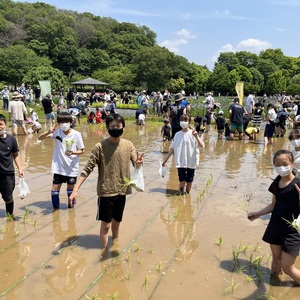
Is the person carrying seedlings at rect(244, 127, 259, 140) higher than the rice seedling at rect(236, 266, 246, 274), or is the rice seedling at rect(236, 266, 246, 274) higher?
the person carrying seedlings at rect(244, 127, 259, 140)

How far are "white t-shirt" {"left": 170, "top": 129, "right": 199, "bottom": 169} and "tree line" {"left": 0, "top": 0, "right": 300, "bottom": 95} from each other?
3690 cm

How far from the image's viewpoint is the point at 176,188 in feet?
23.0

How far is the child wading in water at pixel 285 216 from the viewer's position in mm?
3289

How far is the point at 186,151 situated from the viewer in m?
6.20

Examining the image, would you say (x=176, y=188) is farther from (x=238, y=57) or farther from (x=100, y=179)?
(x=238, y=57)

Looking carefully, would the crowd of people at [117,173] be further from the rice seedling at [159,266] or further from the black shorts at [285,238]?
the rice seedling at [159,266]

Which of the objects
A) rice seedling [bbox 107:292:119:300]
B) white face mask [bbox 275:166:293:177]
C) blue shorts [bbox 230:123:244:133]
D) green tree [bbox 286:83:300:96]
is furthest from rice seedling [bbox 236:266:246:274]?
green tree [bbox 286:83:300:96]

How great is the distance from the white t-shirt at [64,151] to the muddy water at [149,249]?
0.70 m

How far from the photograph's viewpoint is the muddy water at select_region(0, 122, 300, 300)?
3.38 m

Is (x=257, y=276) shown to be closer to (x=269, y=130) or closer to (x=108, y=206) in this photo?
(x=108, y=206)

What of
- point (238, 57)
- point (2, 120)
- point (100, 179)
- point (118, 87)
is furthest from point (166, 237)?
point (238, 57)

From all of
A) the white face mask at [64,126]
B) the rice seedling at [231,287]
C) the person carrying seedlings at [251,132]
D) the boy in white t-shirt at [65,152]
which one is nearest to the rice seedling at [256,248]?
the rice seedling at [231,287]

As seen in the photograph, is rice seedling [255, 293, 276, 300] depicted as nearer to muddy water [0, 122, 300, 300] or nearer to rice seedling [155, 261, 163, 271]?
muddy water [0, 122, 300, 300]

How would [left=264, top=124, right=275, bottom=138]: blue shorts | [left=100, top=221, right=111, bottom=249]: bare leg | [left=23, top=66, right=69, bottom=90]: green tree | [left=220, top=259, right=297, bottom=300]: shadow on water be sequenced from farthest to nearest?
[left=23, top=66, right=69, bottom=90]: green tree → [left=264, top=124, right=275, bottom=138]: blue shorts → [left=100, top=221, right=111, bottom=249]: bare leg → [left=220, top=259, right=297, bottom=300]: shadow on water
